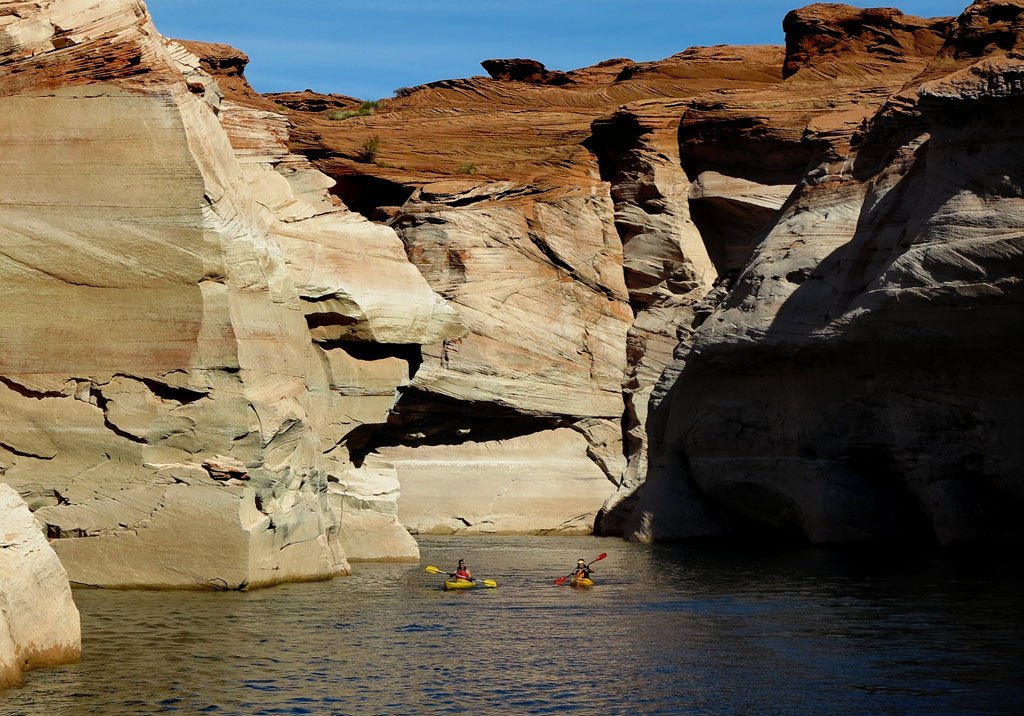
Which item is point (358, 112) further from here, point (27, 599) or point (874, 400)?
point (27, 599)

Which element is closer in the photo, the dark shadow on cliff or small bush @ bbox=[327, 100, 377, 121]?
the dark shadow on cliff

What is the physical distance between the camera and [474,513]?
3450 cm

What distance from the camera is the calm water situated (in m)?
10.7

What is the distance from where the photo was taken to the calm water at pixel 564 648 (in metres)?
10.7

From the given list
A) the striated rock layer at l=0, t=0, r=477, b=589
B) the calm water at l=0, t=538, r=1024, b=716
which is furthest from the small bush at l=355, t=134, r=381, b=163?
the calm water at l=0, t=538, r=1024, b=716

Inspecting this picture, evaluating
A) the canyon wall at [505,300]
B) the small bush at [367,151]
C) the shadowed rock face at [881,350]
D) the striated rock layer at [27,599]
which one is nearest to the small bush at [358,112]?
the canyon wall at [505,300]

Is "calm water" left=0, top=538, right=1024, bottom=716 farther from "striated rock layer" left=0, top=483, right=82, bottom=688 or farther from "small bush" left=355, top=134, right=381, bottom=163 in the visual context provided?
"small bush" left=355, top=134, right=381, bottom=163

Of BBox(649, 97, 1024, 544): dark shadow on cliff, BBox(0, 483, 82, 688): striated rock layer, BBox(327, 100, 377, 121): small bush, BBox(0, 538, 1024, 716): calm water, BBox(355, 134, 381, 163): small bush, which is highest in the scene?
BBox(327, 100, 377, 121): small bush

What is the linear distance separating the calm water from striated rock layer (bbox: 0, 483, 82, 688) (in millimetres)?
245

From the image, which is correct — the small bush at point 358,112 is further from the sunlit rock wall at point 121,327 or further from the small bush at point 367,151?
the sunlit rock wall at point 121,327

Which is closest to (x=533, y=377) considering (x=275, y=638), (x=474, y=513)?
(x=474, y=513)

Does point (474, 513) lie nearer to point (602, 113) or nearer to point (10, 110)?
point (602, 113)

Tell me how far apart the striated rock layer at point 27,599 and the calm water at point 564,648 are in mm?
245

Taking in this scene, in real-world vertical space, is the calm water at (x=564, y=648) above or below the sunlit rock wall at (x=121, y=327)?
below
